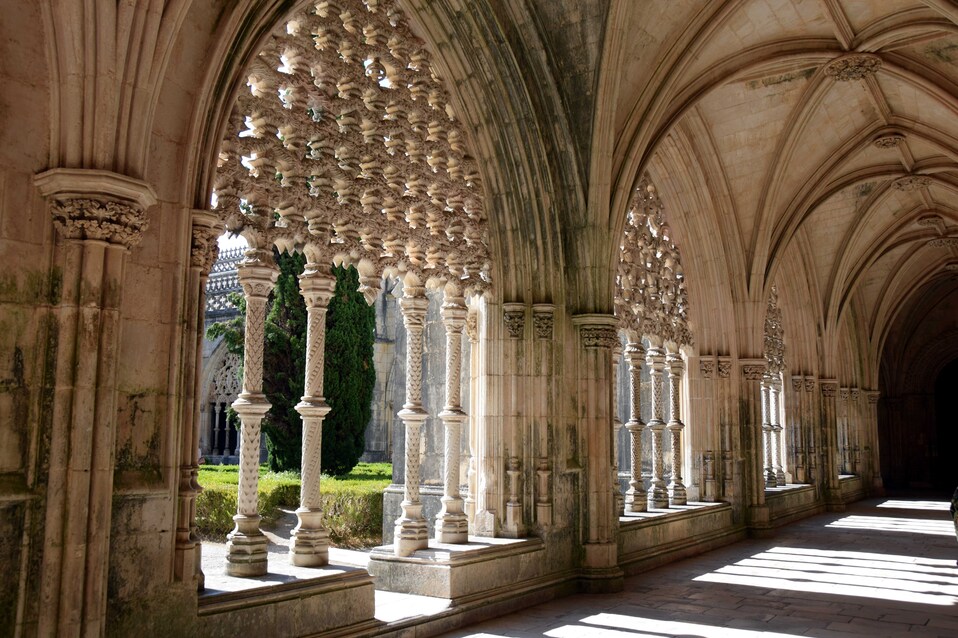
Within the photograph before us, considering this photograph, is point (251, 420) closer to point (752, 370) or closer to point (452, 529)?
point (452, 529)

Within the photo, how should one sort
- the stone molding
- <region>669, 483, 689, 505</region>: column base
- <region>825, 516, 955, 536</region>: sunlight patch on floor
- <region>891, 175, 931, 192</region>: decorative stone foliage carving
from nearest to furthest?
the stone molding
<region>669, 483, 689, 505</region>: column base
<region>825, 516, 955, 536</region>: sunlight patch on floor
<region>891, 175, 931, 192</region>: decorative stone foliage carving

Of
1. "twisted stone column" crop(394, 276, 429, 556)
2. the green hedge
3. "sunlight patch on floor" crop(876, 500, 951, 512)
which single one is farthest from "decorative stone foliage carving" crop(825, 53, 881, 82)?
"sunlight patch on floor" crop(876, 500, 951, 512)

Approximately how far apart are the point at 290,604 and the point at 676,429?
21.4 feet

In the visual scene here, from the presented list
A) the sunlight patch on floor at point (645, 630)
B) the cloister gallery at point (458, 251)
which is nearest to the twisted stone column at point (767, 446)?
the cloister gallery at point (458, 251)

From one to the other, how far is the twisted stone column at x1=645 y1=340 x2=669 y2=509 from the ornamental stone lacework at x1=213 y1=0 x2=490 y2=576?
3486 millimetres

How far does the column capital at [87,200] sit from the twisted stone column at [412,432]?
2847mm

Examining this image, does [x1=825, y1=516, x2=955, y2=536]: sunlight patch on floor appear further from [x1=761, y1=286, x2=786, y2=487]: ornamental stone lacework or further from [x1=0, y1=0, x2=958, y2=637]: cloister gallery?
[x1=761, y1=286, x2=786, y2=487]: ornamental stone lacework

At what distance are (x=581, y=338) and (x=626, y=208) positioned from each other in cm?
136

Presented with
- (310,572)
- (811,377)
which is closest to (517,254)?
(310,572)

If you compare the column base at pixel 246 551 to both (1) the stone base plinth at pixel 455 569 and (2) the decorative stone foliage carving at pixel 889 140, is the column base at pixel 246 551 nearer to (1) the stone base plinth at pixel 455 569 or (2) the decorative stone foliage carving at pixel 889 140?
(1) the stone base plinth at pixel 455 569

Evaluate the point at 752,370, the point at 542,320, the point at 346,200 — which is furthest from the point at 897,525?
the point at 346,200

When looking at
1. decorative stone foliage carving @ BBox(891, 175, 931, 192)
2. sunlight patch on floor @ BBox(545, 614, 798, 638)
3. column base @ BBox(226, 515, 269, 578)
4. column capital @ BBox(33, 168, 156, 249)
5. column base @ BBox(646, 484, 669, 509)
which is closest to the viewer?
column capital @ BBox(33, 168, 156, 249)

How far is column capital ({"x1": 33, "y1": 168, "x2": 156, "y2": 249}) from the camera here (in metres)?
3.57

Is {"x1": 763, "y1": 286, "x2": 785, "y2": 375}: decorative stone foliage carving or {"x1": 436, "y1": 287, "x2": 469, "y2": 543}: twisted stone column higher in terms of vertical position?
{"x1": 763, "y1": 286, "x2": 785, "y2": 375}: decorative stone foliage carving
